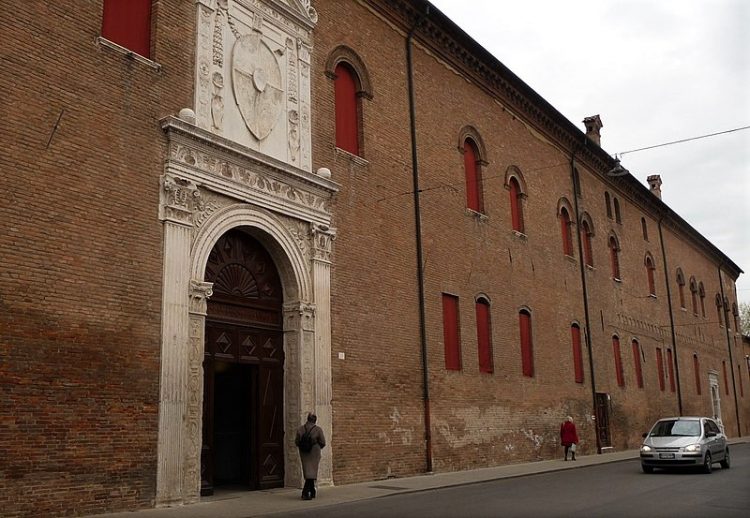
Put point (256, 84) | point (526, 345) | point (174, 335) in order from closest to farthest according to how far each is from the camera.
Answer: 1. point (174, 335)
2. point (256, 84)
3. point (526, 345)

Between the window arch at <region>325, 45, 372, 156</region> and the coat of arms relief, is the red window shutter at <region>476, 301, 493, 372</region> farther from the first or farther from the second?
the coat of arms relief

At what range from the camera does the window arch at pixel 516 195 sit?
23.5 m

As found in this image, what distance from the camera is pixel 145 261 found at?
1143 centimetres

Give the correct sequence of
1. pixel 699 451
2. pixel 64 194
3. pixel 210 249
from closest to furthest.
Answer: pixel 64 194
pixel 210 249
pixel 699 451

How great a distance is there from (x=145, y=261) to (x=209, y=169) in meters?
2.11

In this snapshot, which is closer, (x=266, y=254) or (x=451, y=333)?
(x=266, y=254)

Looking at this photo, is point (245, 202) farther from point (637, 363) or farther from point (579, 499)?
point (637, 363)

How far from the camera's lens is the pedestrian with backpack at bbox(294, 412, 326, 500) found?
40.5 ft

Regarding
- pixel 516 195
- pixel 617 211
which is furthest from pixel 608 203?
pixel 516 195

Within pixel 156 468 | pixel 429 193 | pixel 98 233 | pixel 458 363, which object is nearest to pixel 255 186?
pixel 98 233

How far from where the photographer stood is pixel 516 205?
78.6 ft

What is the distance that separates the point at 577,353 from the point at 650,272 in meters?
11.9

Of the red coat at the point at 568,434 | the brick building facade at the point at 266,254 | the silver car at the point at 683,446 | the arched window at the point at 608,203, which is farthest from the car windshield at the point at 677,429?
the arched window at the point at 608,203

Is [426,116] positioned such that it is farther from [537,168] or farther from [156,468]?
[156,468]
